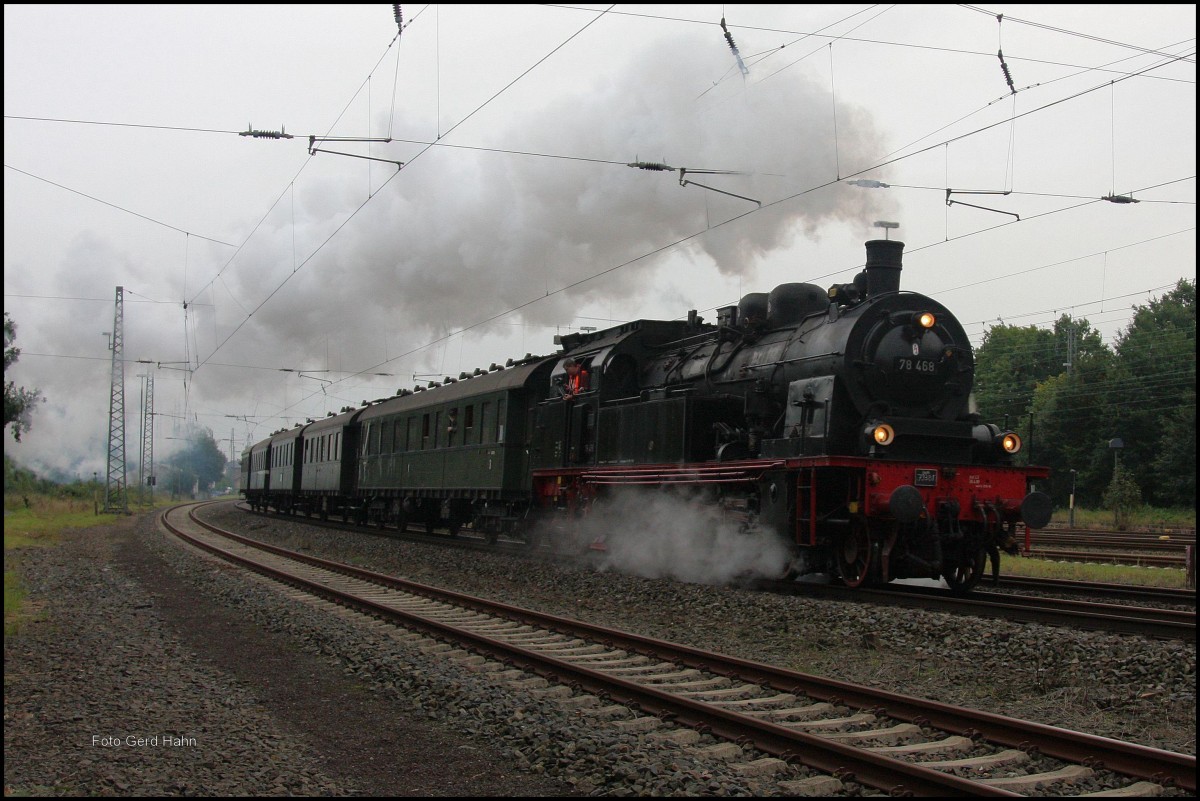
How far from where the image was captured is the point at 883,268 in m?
12.0

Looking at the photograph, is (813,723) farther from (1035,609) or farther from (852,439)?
(852,439)

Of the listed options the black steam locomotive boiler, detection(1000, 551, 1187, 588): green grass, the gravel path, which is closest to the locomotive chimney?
the black steam locomotive boiler

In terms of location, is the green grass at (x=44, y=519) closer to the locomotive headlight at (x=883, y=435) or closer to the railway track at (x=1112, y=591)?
the locomotive headlight at (x=883, y=435)

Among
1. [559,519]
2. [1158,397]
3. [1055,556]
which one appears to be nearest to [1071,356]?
[1158,397]

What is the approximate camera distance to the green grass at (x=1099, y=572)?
576 inches

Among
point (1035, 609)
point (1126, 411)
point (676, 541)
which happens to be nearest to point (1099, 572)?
point (676, 541)

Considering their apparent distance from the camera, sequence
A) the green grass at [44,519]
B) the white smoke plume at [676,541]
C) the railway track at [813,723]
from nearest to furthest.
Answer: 1. the railway track at [813,723]
2. the white smoke plume at [676,541]
3. the green grass at [44,519]

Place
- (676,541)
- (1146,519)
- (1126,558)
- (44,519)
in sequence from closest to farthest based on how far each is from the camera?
1. (676,541)
2. (1126,558)
3. (44,519)
4. (1146,519)

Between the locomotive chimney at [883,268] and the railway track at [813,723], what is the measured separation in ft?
18.2

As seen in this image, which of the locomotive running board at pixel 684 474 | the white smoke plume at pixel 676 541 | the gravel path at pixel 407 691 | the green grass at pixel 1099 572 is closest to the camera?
the gravel path at pixel 407 691

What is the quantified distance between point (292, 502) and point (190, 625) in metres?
30.6

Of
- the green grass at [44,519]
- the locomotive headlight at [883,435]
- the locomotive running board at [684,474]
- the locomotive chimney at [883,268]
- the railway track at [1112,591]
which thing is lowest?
the green grass at [44,519]

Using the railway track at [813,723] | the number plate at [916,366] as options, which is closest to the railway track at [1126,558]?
the number plate at [916,366]

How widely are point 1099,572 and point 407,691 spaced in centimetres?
1279
